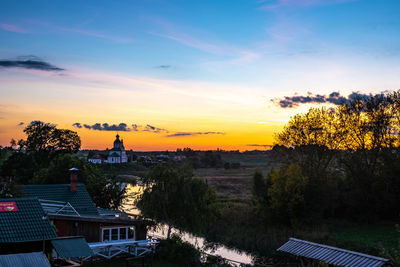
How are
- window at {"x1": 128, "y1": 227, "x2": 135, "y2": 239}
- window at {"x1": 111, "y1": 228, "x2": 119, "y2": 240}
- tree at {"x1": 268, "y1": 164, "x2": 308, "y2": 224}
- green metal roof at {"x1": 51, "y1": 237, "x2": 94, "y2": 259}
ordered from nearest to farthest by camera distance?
green metal roof at {"x1": 51, "y1": 237, "x2": 94, "y2": 259}, window at {"x1": 111, "y1": 228, "x2": 119, "y2": 240}, window at {"x1": 128, "y1": 227, "x2": 135, "y2": 239}, tree at {"x1": 268, "y1": 164, "x2": 308, "y2": 224}

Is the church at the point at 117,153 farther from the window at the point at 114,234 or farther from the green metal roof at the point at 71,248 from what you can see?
the green metal roof at the point at 71,248

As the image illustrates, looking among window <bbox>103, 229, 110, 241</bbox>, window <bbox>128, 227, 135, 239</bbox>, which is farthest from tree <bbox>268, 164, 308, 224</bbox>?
window <bbox>103, 229, 110, 241</bbox>

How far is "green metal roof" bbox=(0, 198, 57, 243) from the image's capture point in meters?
19.9

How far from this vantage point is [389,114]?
42.4m

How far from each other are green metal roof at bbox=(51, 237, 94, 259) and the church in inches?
5772

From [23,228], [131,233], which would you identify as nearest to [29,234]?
[23,228]

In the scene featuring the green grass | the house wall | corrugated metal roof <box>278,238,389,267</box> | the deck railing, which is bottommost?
the green grass

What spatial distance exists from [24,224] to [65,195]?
8.74 m

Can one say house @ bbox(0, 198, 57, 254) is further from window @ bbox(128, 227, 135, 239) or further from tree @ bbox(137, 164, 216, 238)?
tree @ bbox(137, 164, 216, 238)

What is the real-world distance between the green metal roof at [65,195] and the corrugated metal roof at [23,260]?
1150 cm

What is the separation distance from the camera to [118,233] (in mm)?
27516

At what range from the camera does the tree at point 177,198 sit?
3067 centimetres

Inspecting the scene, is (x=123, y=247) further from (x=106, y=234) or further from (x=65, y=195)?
(x=65, y=195)

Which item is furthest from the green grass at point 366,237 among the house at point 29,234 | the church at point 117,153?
the church at point 117,153
